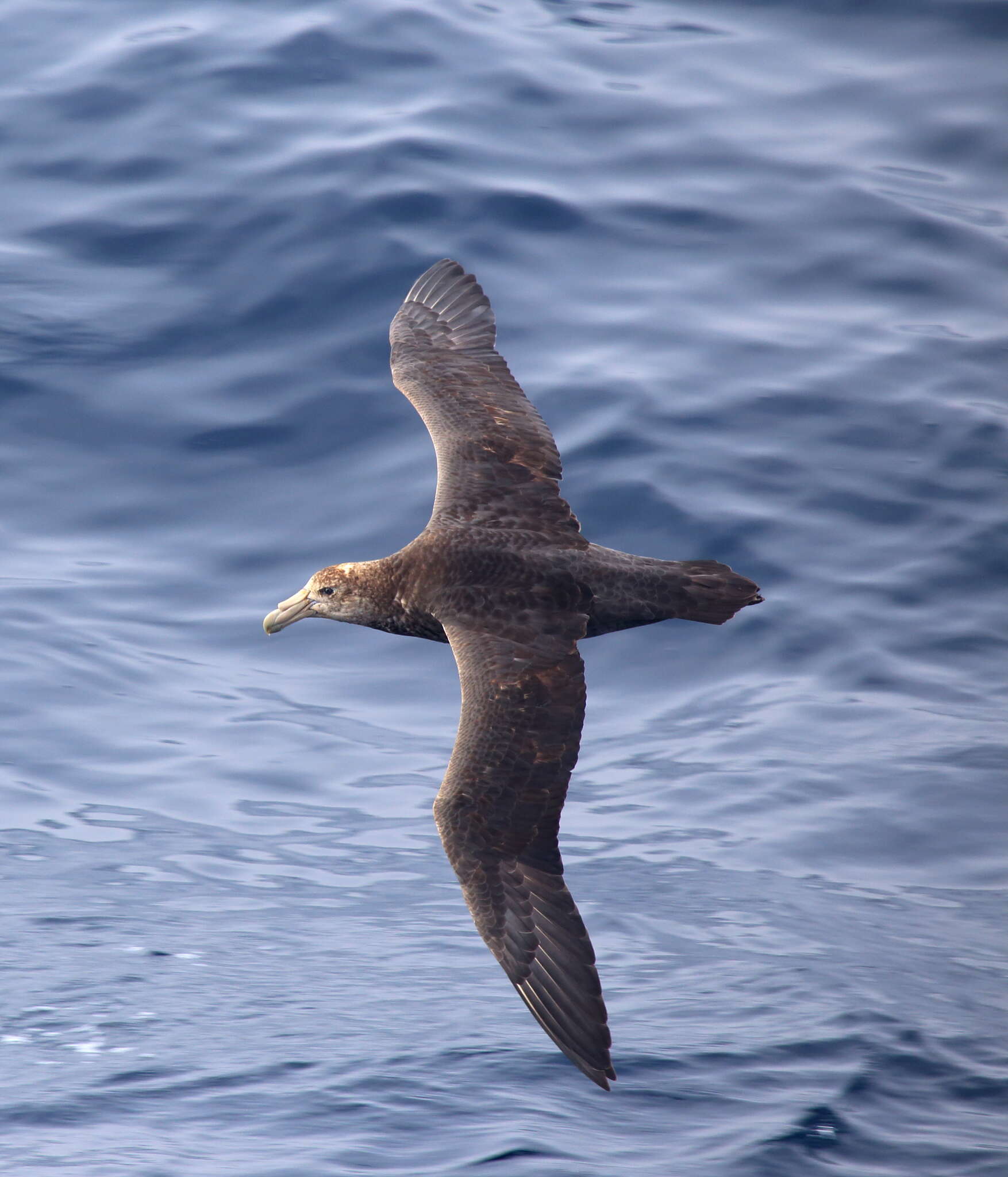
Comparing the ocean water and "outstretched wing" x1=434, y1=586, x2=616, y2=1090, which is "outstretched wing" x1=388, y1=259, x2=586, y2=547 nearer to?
"outstretched wing" x1=434, y1=586, x2=616, y2=1090

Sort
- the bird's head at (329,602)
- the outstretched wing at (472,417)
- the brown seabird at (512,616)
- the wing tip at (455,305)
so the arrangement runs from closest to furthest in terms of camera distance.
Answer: the brown seabird at (512,616), the bird's head at (329,602), the outstretched wing at (472,417), the wing tip at (455,305)

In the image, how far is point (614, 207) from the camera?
17.2m

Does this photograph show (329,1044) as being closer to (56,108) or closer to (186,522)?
(186,522)

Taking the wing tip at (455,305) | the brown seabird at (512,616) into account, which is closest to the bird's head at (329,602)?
the brown seabird at (512,616)

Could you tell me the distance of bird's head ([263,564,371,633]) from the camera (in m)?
10.1

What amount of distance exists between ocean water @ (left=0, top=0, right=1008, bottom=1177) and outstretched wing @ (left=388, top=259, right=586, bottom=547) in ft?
6.63

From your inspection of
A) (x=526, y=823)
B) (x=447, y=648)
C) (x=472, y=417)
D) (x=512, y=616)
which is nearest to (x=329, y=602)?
(x=512, y=616)

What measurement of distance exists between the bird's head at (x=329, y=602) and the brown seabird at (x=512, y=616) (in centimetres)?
1

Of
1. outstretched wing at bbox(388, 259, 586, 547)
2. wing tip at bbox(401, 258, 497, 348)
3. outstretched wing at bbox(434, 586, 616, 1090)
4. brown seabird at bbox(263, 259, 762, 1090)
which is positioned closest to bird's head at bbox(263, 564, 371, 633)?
brown seabird at bbox(263, 259, 762, 1090)

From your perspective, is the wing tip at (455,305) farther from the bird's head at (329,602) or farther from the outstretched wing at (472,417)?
the bird's head at (329,602)

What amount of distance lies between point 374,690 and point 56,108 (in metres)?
8.38

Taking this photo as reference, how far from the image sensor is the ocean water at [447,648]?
10.1 meters

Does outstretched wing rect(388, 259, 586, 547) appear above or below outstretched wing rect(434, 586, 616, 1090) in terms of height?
above

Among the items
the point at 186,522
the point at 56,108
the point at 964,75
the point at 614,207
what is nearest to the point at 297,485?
the point at 186,522
